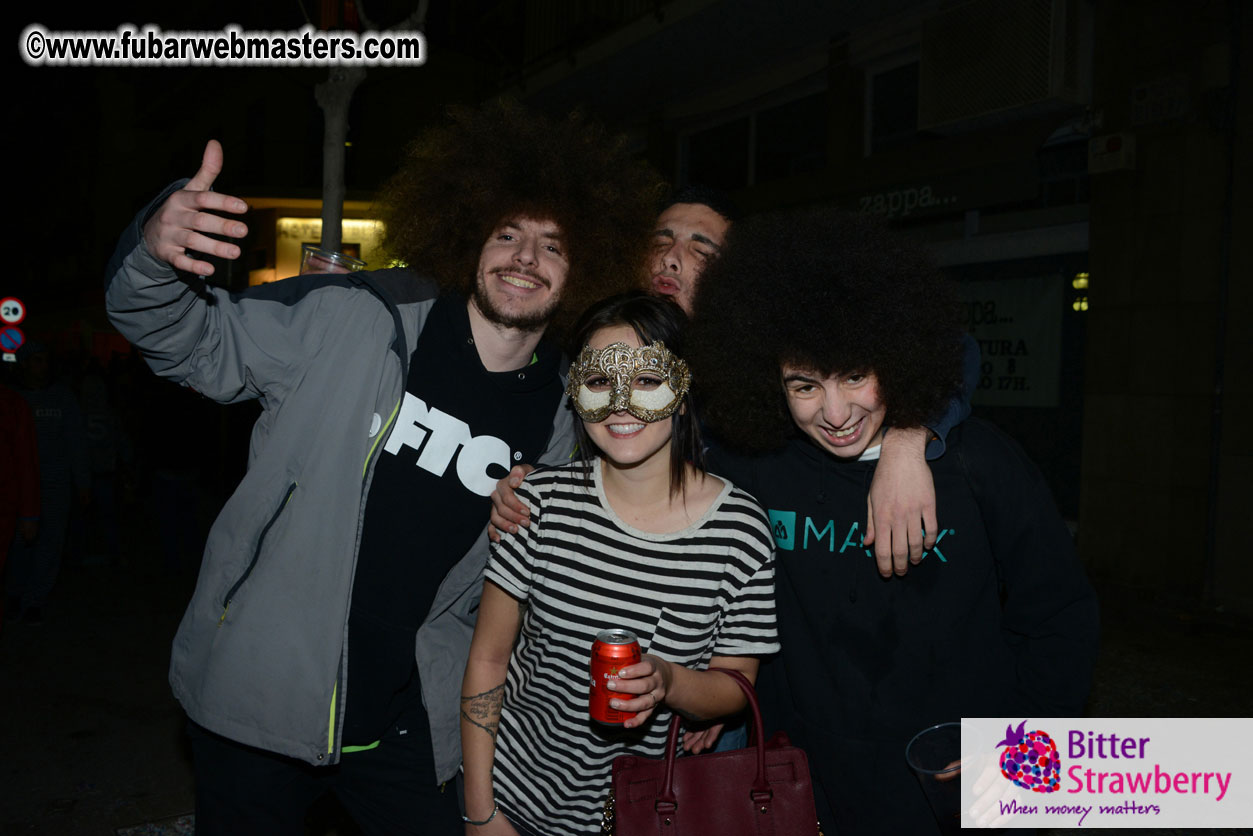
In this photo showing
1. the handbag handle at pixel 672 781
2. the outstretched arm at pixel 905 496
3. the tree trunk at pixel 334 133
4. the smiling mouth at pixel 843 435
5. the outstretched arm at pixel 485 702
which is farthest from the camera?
the tree trunk at pixel 334 133

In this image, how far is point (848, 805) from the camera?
7.50 feet

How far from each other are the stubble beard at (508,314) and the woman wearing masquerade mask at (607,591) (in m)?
0.36

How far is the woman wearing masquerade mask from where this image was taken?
2.23 metres

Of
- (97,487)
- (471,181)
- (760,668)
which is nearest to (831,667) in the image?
(760,668)

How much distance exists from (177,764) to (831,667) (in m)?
4.14

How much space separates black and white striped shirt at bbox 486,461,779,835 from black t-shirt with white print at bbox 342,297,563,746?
1.07 ft

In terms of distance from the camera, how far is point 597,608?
2.24 m

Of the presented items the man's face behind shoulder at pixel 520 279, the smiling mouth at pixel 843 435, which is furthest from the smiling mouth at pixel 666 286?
the smiling mouth at pixel 843 435

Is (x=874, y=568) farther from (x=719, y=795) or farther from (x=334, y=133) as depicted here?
(x=334, y=133)

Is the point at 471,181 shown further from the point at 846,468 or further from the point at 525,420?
the point at 846,468

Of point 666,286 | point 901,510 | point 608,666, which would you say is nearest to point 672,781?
point 608,666

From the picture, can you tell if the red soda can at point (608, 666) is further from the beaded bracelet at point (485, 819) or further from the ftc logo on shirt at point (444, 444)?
the ftc logo on shirt at point (444, 444)

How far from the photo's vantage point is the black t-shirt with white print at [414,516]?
2.59 metres

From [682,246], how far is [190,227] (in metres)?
1.96
